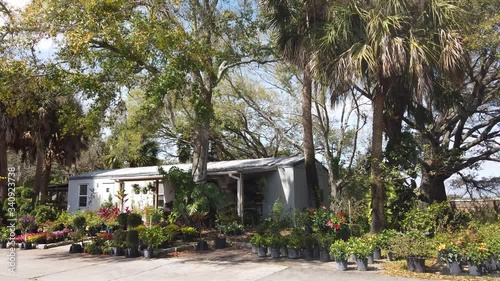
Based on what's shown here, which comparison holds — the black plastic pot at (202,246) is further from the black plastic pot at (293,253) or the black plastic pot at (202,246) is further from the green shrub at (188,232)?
the black plastic pot at (293,253)

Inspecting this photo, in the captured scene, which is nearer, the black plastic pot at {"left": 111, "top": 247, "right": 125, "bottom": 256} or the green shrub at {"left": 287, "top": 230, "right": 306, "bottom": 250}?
the green shrub at {"left": 287, "top": 230, "right": 306, "bottom": 250}

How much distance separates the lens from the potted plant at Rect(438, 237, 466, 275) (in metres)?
7.90

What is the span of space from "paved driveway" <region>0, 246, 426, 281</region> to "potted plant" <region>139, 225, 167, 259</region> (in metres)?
0.32

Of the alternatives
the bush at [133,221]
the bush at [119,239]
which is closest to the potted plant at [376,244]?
the bush at [119,239]

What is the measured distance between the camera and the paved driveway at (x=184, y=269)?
836cm

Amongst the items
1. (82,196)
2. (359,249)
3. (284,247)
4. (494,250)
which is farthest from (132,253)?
(82,196)

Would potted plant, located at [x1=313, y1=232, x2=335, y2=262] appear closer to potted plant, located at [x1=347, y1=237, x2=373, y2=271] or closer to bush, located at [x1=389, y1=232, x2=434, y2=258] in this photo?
potted plant, located at [x1=347, y1=237, x2=373, y2=271]

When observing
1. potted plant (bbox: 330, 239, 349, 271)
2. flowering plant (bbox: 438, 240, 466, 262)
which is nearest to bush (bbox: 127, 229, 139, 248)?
potted plant (bbox: 330, 239, 349, 271)

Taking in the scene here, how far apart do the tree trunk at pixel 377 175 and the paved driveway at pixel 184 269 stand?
6.06 feet

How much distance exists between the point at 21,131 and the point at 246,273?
1701 centimetres

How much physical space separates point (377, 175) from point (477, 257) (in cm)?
335

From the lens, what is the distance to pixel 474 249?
7758 mm

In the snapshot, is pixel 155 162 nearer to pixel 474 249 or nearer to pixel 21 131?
pixel 21 131

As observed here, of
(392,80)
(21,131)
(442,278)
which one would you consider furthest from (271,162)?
(21,131)
